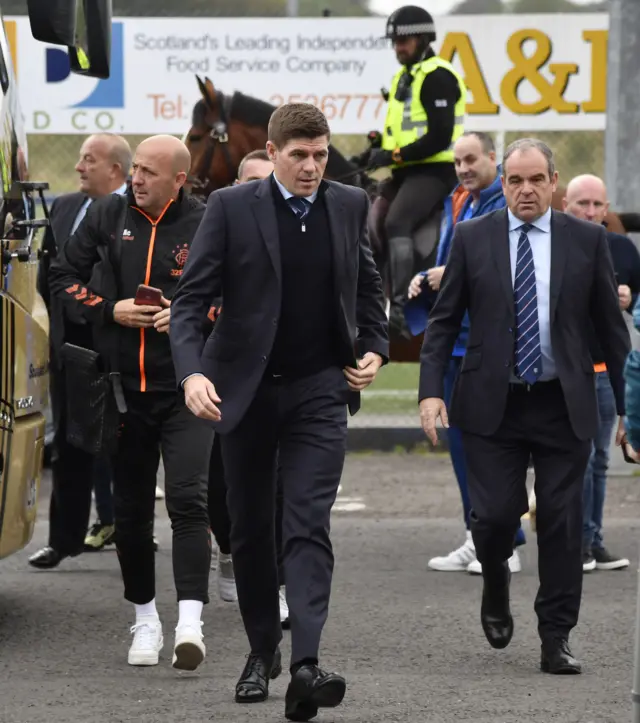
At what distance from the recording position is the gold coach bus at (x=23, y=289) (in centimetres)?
717

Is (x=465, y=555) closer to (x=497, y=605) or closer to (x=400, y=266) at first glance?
(x=497, y=605)

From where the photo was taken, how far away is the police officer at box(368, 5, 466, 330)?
1145 centimetres

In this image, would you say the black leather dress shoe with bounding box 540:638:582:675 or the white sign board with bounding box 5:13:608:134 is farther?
the white sign board with bounding box 5:13:608:134

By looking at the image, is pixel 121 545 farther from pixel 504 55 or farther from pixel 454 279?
pixel 504 55

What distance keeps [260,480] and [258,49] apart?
9.01 m

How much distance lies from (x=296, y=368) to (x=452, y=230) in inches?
117

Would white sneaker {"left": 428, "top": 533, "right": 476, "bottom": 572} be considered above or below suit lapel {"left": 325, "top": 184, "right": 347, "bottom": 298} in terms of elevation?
below

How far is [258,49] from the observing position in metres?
14.9

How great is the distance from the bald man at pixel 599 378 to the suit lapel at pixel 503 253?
2.05 metres

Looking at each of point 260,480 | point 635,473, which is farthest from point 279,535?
point 635,473

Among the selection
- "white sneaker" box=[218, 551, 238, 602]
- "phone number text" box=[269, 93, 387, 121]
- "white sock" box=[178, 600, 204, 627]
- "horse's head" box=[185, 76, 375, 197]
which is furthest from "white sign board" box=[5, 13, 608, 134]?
"white sock" box=[178, 600, 204, 627]

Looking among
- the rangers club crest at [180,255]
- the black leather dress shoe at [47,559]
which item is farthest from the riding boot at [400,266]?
the rangers club crest at [180,255]

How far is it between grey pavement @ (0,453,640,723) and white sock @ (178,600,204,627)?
0.19m

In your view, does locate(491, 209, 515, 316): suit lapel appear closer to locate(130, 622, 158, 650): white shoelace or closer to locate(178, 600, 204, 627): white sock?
locate(178, 600, 204, 627): white sock
